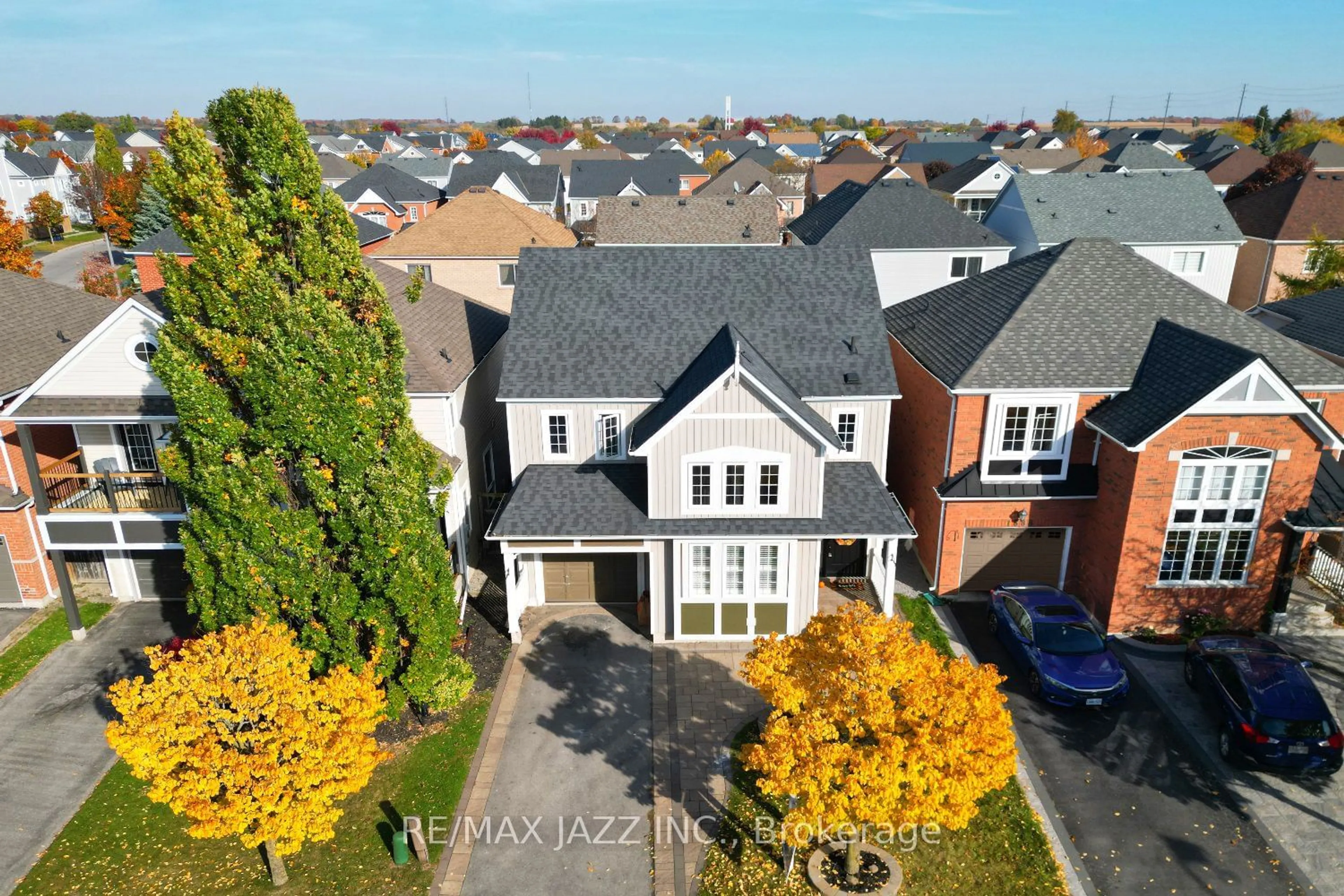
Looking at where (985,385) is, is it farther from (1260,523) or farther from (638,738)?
(638,738)

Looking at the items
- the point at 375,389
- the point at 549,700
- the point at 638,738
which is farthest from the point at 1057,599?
the point at 375,389

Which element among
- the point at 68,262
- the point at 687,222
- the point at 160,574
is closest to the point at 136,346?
the point at 160,574

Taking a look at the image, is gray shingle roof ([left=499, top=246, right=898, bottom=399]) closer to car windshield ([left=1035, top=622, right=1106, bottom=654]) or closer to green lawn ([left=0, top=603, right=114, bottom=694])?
car windshield ([left=1035, top=622, right=1106, bottom=654])

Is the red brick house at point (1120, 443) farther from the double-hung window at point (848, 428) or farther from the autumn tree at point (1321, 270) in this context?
the autumn tree at point (1321, 270)

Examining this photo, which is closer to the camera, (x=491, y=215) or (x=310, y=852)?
(x=310, y=852)

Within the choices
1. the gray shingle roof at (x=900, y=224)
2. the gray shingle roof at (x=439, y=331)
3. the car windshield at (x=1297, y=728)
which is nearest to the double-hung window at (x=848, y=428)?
the gray shingle roof at (x=439, y=331)
